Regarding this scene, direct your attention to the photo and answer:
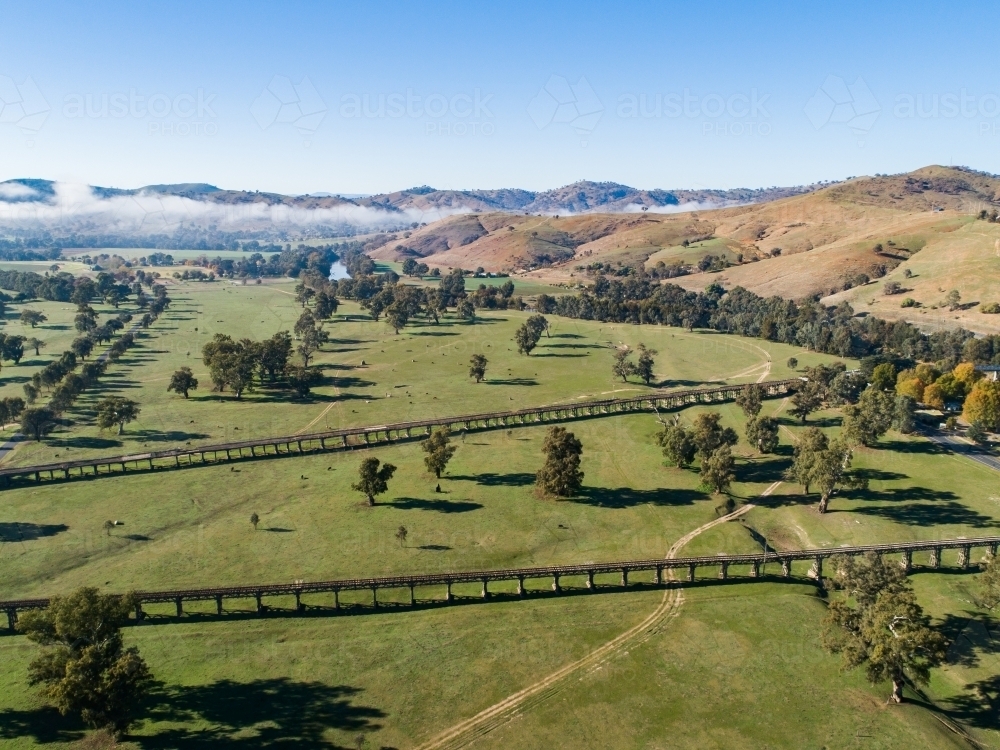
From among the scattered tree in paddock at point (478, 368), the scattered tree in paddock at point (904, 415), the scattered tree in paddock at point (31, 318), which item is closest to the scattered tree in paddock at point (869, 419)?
the scattered tree in paddock at point (904, 415)

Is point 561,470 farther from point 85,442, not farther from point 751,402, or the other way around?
point 85,442

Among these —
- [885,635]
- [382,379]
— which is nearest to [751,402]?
[885,635]

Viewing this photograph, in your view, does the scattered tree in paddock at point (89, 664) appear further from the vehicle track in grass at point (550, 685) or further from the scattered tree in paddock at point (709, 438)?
the scattered tree in paddock at point (709, 438)

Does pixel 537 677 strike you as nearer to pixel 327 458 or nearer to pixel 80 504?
pixel 327 458

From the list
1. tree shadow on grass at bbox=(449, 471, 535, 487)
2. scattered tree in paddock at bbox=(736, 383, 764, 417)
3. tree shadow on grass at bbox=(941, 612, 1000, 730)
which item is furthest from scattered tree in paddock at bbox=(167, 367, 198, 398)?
tree shadow on grass at bbox=(941, 612, 1000, 730)

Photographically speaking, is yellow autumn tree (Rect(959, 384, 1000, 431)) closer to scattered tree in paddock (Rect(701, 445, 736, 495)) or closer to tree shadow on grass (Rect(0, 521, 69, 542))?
scattered tree in paddock (Rect(701, 445, 736, 495))

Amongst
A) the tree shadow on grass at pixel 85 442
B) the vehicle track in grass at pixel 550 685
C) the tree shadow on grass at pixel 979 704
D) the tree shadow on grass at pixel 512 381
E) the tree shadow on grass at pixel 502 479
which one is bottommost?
the tree shadow on grass at pixel 979 704
